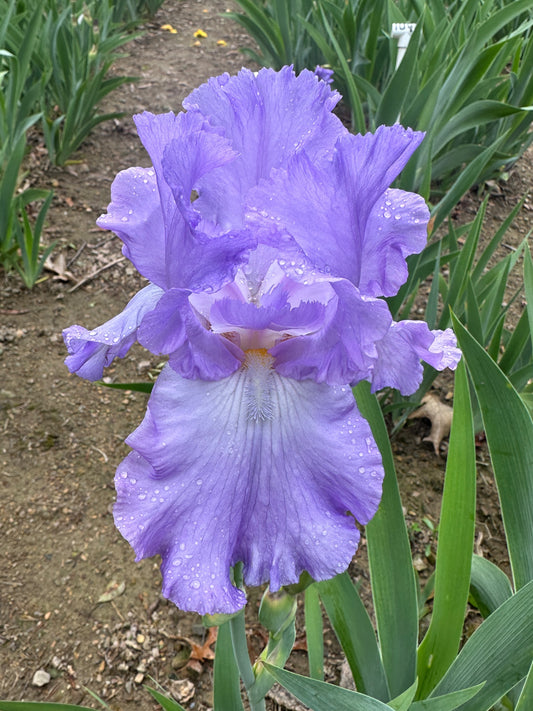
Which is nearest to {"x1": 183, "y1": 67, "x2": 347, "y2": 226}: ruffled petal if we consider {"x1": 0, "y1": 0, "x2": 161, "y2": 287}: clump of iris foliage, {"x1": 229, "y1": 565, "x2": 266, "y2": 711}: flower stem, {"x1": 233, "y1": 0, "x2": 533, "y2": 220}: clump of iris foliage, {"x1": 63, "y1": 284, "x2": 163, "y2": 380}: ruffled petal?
{"x1": 63, "y1": 284, "x2": 163, "y2": 380}: ruffled petal

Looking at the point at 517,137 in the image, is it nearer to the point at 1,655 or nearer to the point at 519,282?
the point at 519,282

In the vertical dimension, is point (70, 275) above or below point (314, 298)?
below

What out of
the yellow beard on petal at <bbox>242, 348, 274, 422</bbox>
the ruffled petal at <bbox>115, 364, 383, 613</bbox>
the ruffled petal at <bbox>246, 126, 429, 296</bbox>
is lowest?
the ruffled petal at <bbox>115, 364, 383, 613</bbox>

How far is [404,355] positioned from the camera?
719 mm

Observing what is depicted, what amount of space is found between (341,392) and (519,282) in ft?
7.07

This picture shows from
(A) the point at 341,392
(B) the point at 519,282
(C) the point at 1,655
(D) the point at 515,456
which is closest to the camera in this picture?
(A) the point at 341,392

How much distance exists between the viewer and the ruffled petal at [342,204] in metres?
0.60

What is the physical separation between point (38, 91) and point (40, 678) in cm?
209

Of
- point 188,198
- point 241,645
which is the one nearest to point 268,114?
point 188,198

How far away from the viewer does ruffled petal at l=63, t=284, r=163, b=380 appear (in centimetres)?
71

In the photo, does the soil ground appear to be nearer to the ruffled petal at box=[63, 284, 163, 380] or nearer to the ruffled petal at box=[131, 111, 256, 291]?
the ruffled petal at box=[63, 284, 163, 380]

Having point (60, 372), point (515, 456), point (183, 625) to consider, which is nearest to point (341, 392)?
point (515, 456)

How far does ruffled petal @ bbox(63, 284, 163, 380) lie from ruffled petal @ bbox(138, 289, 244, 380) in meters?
0.06

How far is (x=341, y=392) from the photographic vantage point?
2.21 ft
